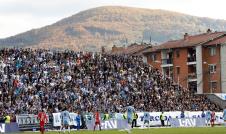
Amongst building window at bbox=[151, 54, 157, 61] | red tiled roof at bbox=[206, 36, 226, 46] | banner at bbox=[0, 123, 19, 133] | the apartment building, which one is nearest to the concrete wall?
the apartment building

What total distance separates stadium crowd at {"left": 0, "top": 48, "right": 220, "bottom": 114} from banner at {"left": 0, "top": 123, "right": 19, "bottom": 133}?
3.89 m

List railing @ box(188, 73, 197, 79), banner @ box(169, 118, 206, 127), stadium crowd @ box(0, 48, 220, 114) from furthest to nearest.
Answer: railing @ box(188, 73, 197, 79) → banner @ box(169, 118, 206, 127) → stadium crowd @ box(0, 48, 220, 114)

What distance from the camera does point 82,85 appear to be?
67000mm

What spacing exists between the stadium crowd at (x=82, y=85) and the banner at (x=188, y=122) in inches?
257

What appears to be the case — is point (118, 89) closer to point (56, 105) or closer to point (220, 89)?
point (56, 105)

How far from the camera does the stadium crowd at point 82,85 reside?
198ft

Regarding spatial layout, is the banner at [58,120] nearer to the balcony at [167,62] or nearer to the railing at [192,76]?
the railing at [192,76]

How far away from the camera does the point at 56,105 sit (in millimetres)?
60906

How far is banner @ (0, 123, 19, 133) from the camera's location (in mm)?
49909

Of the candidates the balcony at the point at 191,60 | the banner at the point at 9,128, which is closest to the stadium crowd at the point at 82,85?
the banner at the point at 9,128

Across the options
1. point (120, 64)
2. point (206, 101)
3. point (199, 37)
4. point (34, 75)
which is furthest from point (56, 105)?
point (199, 37)

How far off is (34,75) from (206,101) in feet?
84.6

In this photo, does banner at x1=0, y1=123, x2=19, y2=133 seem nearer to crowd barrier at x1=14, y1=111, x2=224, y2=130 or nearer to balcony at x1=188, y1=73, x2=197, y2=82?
crowd barrier at x1=14, y1=111, x2=224, y2=130

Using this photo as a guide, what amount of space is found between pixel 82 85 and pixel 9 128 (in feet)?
54.5
